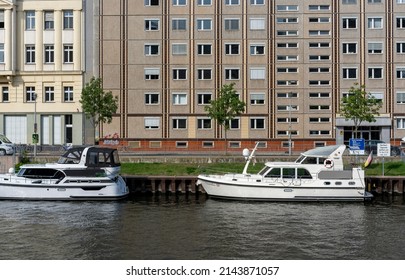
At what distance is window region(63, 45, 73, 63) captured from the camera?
228 ft

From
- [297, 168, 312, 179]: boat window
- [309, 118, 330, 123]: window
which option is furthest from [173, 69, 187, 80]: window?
[297, 168, 312, 179]: boat window

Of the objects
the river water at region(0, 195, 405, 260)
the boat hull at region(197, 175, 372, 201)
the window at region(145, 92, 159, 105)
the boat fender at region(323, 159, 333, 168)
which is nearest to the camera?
the river water at region(0, 195, 405, 260)

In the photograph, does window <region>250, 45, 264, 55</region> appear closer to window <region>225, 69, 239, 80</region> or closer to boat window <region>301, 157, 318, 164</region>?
window <region>225, 69, 239, 80</region>

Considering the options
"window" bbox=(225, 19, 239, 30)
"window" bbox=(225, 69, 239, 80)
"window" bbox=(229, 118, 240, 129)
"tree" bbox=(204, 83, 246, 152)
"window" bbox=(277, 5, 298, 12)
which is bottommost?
A: "window" bbox=(229, 118, 240, 129)

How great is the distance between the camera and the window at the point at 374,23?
228 ft

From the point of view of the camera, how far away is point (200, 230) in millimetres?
27375

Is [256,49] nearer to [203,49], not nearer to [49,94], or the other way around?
[203,49]

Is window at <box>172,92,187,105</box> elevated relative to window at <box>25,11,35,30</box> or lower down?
lower down

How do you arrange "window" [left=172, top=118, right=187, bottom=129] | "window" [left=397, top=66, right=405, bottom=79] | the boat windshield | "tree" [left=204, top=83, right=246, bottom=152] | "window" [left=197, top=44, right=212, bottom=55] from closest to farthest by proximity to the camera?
the boat windshield, "tree" [left=204, top=83, right=246, bottom=152], "window" [left=397, top=66, right=405, bottom=79], "window" [left=172, top=118, right=187, bottom=129], "window" [left=197, top=44, right=212, bottom=55]

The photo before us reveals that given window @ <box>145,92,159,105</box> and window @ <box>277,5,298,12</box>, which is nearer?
window @ <box>145,92,159,105</box>

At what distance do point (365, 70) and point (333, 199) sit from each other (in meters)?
36.7

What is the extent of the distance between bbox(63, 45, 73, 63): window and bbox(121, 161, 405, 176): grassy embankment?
27410mm

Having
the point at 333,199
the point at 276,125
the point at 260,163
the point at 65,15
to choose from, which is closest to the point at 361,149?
the point at 260,163

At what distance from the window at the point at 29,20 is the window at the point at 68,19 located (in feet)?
13.5
